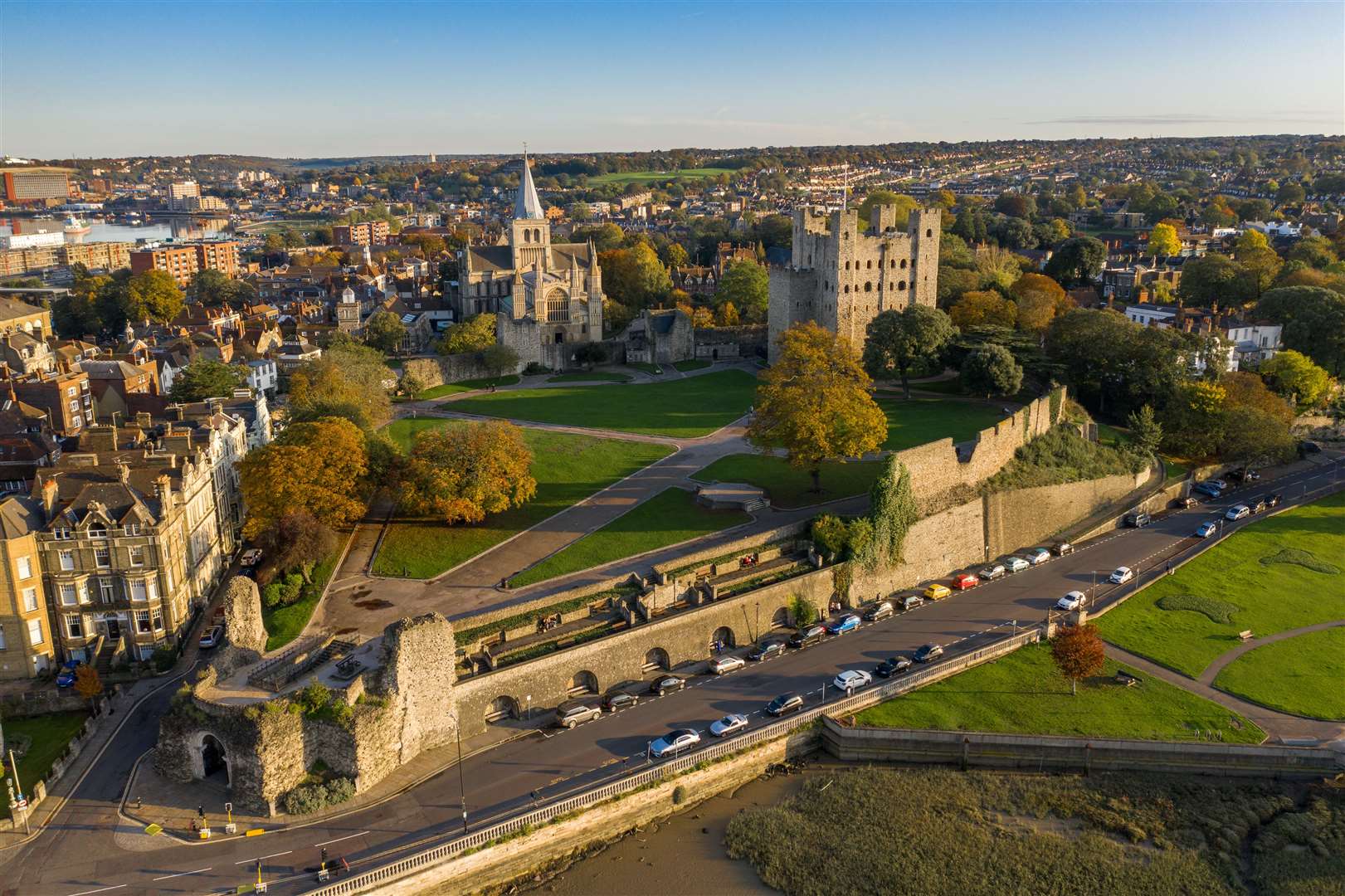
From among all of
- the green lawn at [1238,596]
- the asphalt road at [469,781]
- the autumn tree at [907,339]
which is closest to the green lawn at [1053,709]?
the asphalt road at [469,781]

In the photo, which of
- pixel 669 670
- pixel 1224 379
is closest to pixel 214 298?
pixel 669 670

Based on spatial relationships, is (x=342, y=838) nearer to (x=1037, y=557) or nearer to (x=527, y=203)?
(x=1037, y=557)

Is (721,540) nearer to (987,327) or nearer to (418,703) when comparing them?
(418,703)

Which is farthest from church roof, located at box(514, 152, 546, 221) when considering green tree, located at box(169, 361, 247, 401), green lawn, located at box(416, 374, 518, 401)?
green tree, located at box(169, 361, 247, 401)

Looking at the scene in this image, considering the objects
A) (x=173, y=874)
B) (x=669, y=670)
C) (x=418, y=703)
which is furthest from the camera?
(x=669, y=670)

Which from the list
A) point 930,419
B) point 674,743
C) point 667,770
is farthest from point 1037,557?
point 667,770

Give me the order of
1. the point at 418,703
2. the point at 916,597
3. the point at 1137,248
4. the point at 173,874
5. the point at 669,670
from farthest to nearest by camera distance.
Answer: the point at 1137,248 → the point at 916,597 → the point at 669,670 → the point at 418,703 → the point at 173,874
